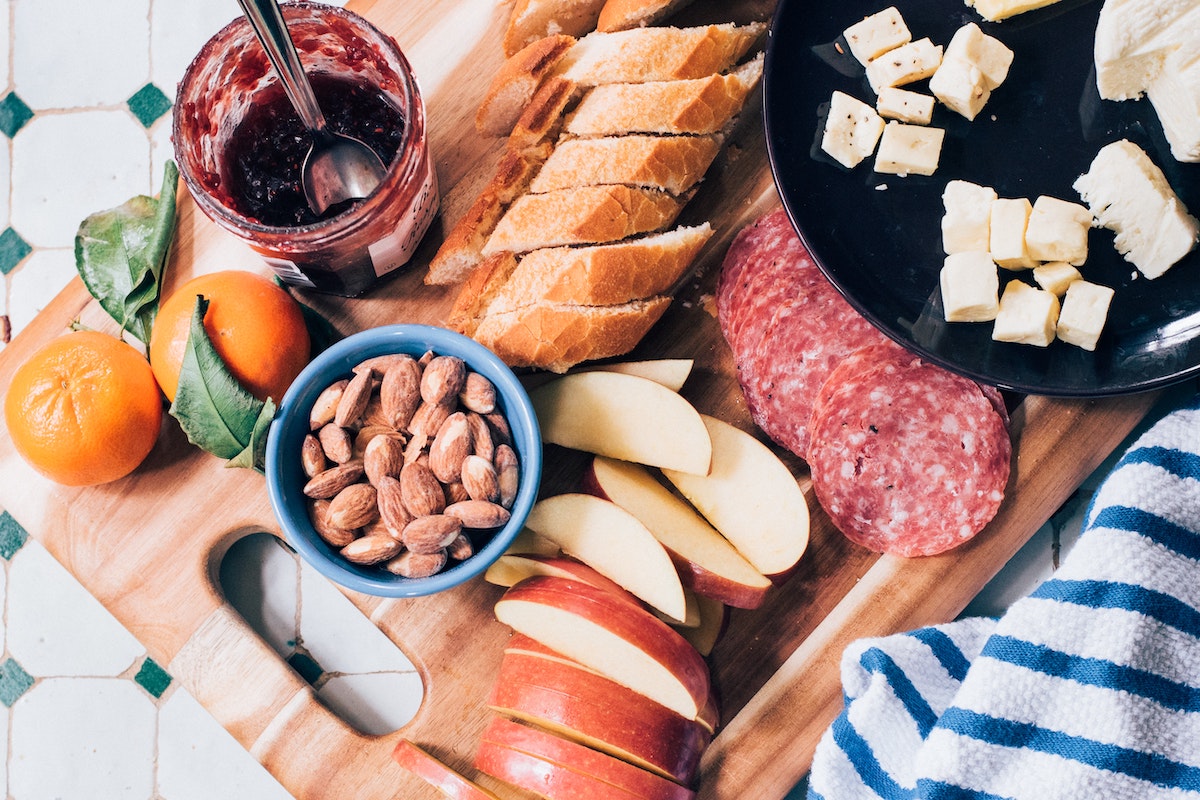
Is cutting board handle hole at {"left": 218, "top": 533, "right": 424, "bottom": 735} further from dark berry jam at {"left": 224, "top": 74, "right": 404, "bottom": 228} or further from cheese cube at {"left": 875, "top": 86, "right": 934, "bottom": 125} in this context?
cheese cube at {"left": 875, "top": 86, "right": 934, "bottom": 125}

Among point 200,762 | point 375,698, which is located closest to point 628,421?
point 375,698

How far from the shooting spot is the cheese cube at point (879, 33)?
1336 mm

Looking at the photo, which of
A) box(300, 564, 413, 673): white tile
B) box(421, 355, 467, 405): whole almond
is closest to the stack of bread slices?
box(421, 355, 467, 405): whole almond

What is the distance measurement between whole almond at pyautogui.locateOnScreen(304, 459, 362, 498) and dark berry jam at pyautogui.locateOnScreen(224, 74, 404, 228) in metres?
0.35

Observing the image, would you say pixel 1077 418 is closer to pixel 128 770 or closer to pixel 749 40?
pixel 749 40

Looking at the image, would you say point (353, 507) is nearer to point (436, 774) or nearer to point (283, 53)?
point (436, 774)

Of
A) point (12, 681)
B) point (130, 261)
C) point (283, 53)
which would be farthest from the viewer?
point (12, 681)

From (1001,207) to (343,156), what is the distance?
92 cm

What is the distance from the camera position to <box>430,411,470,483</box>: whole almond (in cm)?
125

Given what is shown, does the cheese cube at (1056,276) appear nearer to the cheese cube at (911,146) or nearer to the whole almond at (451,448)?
the cheese cube at (911,146)

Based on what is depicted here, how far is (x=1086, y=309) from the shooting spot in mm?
→ 1285

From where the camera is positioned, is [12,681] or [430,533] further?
[12,681]

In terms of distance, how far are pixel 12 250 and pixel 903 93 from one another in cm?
168

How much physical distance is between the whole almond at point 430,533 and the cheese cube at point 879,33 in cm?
88
